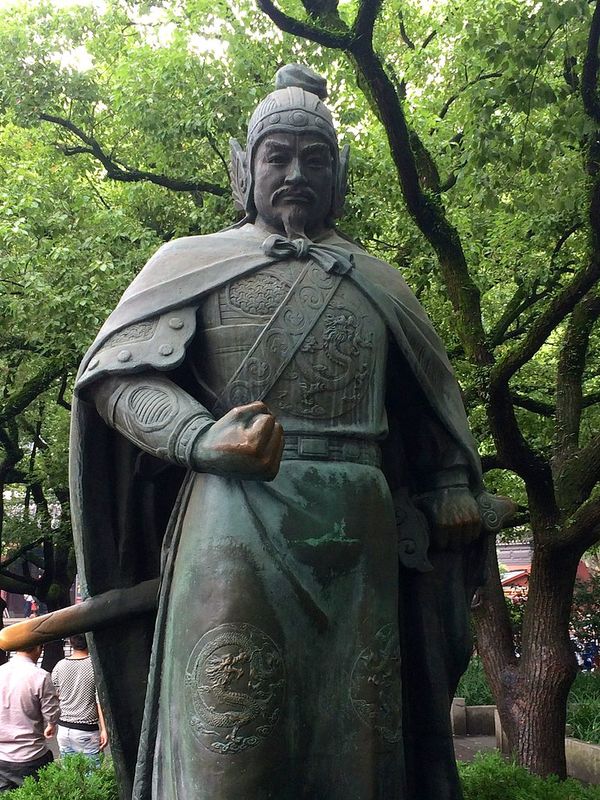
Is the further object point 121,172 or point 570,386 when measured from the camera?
point 121,172

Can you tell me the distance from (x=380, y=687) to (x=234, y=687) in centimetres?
49

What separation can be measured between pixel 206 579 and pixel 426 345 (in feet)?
3.94

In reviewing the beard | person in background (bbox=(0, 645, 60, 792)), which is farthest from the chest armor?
person in background (bbox=(0, 645, 60, 792))

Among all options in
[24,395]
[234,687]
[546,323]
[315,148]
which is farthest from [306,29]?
[24,395]

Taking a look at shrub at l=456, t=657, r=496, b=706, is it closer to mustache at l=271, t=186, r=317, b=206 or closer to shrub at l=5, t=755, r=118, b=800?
shrub at l=5, t=755, r=118, b=800

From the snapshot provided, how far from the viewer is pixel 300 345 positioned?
9.57 feet

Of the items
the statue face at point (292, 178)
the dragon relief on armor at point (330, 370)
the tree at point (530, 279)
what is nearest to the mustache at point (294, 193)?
the statue face at point (292, 178)

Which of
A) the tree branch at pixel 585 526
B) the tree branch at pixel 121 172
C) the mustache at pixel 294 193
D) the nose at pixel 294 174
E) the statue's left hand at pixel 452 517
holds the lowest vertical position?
the statue's left hand at pixel 452 517

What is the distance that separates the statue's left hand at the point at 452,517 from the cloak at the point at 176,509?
Answer: 0.09 metres

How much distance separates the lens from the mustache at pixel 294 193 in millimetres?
3133

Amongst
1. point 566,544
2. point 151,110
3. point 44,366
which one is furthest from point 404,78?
point 566,544

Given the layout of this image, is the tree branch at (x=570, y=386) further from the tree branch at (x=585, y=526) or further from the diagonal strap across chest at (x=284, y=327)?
the diagonal strap across chest at (x=284, y=327)

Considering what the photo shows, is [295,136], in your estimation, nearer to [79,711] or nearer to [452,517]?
[452,517]

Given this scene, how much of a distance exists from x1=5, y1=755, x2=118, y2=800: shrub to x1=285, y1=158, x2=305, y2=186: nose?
150 inches
